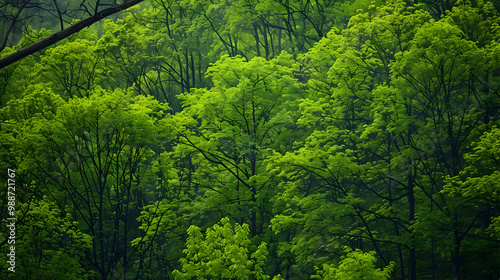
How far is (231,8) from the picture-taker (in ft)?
85.0

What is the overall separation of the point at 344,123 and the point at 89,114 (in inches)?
369

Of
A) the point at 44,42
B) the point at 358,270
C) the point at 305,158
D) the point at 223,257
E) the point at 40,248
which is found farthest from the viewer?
the point at 40,248

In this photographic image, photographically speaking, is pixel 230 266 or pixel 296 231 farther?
pixel 296 231

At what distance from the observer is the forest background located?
14.6 metres

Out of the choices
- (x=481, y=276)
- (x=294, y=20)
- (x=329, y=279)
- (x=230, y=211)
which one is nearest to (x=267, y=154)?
(x=230, y=211)

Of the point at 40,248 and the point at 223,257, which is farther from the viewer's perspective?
the point at 40,248

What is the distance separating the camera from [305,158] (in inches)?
618

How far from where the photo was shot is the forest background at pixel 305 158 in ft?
47.8

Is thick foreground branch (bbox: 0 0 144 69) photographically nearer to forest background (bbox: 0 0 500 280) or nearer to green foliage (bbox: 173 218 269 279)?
forest background (bbox: 0 0 500 280)

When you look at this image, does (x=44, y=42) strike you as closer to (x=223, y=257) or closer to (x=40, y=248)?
(x=223, y=257)

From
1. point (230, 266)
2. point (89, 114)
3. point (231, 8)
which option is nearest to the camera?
point (230, 266)

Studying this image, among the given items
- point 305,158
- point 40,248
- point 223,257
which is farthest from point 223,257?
point 40,248

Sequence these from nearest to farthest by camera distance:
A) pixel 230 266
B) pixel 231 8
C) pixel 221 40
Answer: pixel 230 266 < pixel 231 8 < pixel 221 40

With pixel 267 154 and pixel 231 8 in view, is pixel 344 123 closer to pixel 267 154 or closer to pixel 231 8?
pixel 267 154
